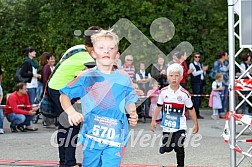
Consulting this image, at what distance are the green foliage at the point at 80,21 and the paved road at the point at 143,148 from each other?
737 centimetres

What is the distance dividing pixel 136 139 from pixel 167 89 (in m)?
3.28

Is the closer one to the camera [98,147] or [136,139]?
[98,147]

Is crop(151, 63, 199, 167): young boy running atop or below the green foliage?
below

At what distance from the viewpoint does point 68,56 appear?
24.8 ft

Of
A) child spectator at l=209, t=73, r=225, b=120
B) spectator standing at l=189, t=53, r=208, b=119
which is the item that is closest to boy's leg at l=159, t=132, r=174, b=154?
spectator standing at l=189, t=53, r=208, b=119

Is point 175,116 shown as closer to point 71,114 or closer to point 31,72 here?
point 71,114

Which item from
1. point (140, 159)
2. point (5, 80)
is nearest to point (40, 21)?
point (5, 80)

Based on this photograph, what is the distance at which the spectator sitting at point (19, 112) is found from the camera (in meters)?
12.0

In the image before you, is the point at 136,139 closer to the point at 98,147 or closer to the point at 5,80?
the point at 98,147

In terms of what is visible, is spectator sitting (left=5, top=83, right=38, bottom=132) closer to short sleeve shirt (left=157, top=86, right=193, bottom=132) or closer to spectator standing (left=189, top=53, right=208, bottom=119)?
spectator standing (left=189, top=53, right=208, bottom=119)

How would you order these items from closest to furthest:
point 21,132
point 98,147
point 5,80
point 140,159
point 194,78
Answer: point 98,147, point 140,159, point 21,132, point 194,78, point 5,80

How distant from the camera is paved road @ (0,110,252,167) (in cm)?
855

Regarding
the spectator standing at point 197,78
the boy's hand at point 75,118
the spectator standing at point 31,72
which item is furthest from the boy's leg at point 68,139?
the spectator standing at point 197,78

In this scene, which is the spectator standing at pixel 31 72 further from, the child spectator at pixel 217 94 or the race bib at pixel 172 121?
the race bib at pixel 172 121
